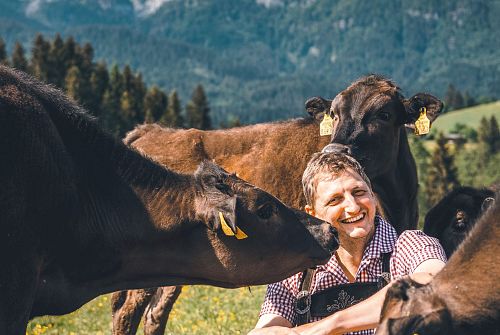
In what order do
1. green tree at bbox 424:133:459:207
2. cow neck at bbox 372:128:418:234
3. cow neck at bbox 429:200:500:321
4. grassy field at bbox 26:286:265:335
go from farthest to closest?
green tree at bbox 424:133:459:207 < grassy field at bbox 26:286:265:335 < cow neck at bbox 372:128:418:234 < cow neck at bbox 429:200:500:321

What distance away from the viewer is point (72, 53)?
87.9 metres

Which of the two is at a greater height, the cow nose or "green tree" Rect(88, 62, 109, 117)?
the cow nose

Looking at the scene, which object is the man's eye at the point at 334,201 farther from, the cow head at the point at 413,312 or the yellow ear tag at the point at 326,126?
the yellow ear tag at the point at 326,126

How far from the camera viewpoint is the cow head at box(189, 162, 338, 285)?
704cm

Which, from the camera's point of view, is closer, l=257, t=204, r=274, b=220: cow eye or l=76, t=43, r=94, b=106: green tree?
l=257, t=204, r=274, b=220: cow eye

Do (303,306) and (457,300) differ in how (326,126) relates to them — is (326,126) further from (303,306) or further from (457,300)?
(457,300)

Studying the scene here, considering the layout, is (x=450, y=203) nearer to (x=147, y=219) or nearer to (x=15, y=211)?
(x=147, y=219)

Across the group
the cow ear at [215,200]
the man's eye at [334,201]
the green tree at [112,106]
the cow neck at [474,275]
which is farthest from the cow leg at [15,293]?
the green tree at [112,106]

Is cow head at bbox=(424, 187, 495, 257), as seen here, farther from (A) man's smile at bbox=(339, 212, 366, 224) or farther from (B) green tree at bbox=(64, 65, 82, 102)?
(B) green tree at bbox=(64, 65, 82, 102)

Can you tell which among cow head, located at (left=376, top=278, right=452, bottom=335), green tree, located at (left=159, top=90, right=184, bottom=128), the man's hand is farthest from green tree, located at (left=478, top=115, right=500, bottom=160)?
cow head, located at (left=376, top=278, right=452, bottom=335)

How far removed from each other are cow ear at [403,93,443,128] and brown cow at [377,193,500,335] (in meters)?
6.55

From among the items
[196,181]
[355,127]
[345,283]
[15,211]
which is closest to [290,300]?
[345,283]

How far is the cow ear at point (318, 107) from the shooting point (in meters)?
11.9

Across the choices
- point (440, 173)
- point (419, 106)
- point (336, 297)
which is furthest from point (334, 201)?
point (440, 173)
